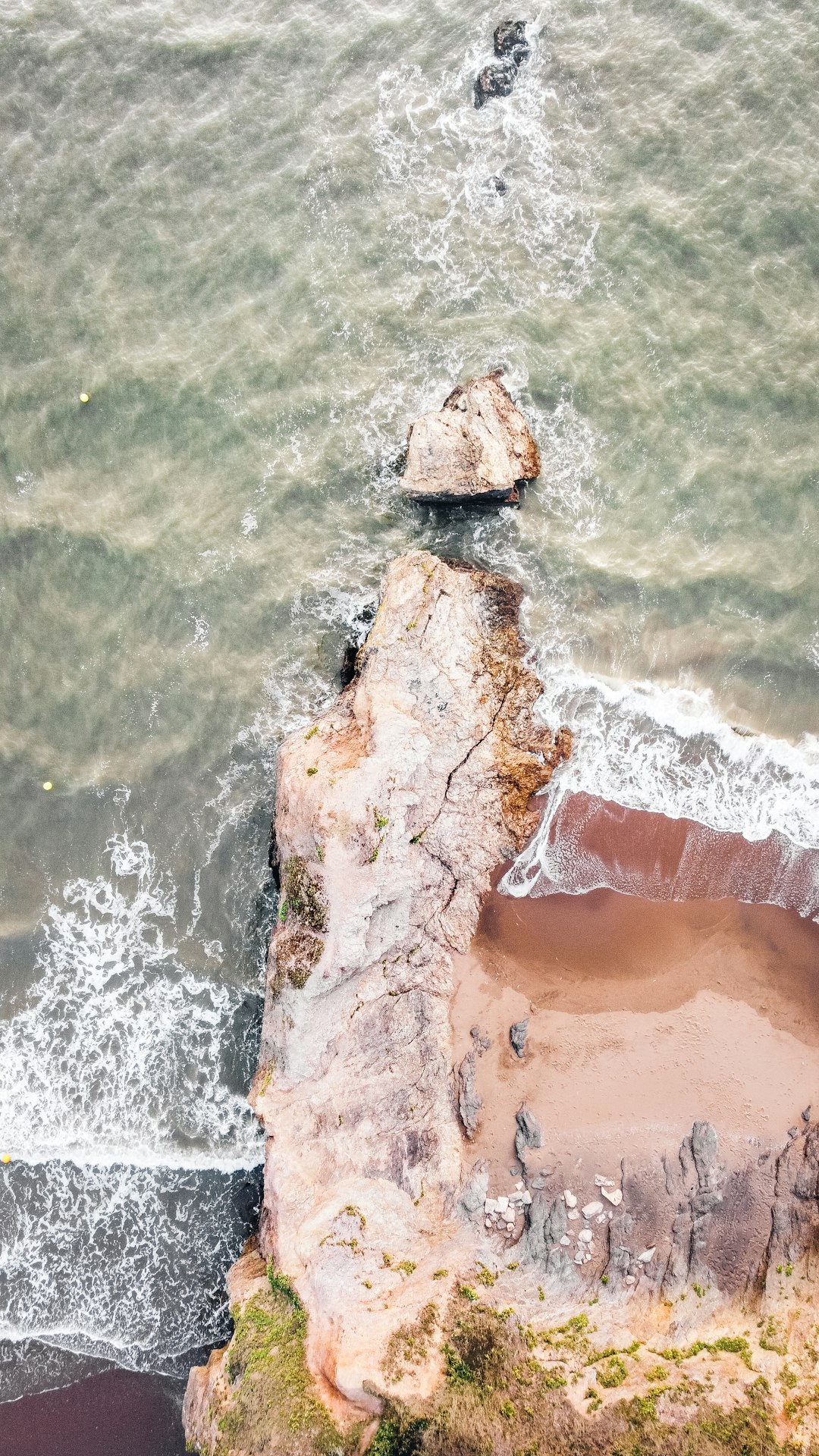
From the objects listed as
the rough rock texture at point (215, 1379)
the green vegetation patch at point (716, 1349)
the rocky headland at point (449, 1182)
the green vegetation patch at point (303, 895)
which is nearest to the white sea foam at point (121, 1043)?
the rough rock texture at point (215, 1379)

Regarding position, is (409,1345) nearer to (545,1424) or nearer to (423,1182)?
(545,1424)

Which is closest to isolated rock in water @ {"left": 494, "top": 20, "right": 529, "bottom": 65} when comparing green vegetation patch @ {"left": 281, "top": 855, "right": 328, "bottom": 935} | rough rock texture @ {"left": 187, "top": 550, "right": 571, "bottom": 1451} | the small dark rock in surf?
the small dark rock in surf

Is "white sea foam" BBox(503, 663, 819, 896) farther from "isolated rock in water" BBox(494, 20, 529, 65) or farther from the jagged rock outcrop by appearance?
"isolated rock in water" BBox(494, 20, 529, 65)

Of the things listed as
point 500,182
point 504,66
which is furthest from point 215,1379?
point 504,66

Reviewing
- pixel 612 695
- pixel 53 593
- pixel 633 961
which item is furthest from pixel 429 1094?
pixel 53 593

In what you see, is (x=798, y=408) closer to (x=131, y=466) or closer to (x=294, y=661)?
(x=294, y=661)
